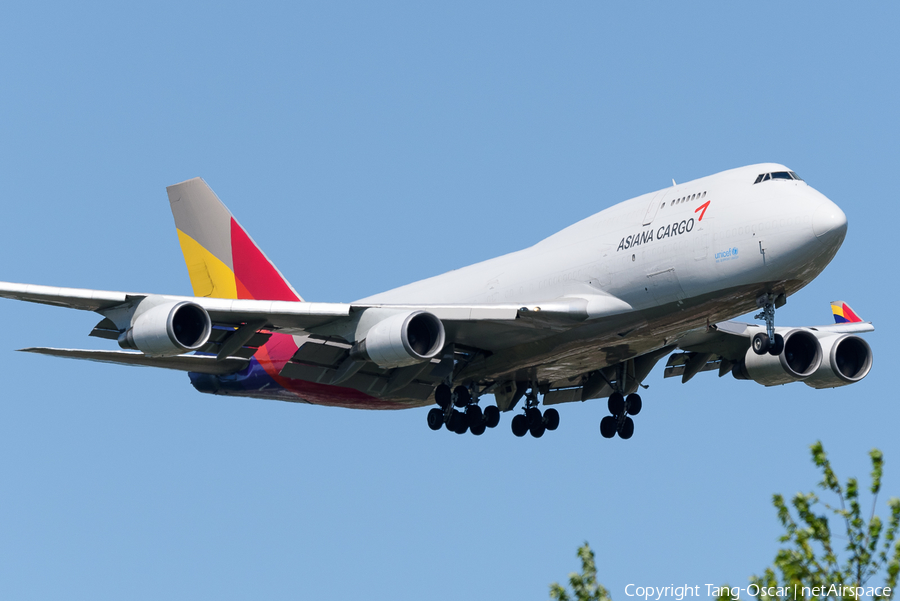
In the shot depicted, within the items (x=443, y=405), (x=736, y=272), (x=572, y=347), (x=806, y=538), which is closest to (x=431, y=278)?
(x=443, y=405)

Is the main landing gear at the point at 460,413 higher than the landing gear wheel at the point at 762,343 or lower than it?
higher

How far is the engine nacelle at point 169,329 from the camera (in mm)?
28547

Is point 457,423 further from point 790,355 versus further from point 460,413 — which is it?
point 790,355

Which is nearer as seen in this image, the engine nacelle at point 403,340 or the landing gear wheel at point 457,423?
the engine nacelle at point 403,340

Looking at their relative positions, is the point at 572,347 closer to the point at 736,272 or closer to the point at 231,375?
the point at 736,272

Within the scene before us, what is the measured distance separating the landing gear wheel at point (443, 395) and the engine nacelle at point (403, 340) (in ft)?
14.3

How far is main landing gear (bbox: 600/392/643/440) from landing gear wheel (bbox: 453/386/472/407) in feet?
15.7

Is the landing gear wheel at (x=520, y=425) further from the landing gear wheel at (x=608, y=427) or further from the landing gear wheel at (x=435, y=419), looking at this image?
the landing gear wheel at (x=435, y=419)

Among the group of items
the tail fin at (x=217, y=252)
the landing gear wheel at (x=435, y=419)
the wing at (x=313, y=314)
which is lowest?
the landing gear wheel at (x=435, y=419)

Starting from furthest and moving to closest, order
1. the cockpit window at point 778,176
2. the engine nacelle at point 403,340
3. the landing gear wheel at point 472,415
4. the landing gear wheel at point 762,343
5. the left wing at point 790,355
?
the left wing at point 790,355
the landing gear wheel at point 472,415
the engine nacelle at point 403,340
the cockpit window at point 778,176
the landing gear wheel at point 762,343

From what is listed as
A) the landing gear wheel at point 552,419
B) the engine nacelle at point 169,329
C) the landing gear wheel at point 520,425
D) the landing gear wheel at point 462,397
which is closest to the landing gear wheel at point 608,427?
the landing gear wheel at point 552,419

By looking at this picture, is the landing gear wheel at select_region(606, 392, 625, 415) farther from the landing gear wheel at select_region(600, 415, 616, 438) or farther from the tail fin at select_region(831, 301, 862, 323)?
the tail fin at select_region(831, 301, 862, 323)

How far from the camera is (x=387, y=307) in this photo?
30.9 m

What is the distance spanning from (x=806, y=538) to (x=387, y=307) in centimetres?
1853
